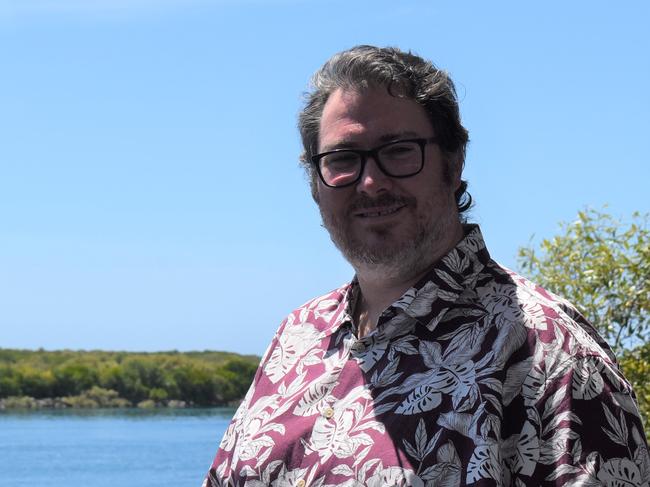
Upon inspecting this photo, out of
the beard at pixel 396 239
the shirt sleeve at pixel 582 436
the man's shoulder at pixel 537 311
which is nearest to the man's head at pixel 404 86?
A: the beard at pixel 396 239

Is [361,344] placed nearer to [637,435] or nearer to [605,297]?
[637,435]

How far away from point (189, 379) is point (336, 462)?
180 ft

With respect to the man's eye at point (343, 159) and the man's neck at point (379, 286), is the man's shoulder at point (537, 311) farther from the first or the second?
the man's eye at point (343, 159)

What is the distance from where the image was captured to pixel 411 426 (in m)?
2.29

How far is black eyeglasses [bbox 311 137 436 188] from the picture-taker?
2492 mm

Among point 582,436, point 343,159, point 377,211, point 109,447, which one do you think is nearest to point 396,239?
point 377,211

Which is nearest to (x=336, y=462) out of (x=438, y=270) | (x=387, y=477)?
(x=387, y=477)

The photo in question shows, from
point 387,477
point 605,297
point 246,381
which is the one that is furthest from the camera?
point 246,381

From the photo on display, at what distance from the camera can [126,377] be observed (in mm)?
55719

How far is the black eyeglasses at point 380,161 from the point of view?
8.18ft

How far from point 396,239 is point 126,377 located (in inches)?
2144

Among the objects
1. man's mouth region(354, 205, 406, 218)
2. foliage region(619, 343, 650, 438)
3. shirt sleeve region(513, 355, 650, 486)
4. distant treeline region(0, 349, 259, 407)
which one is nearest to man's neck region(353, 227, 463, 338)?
man's mouth region(354, 205, 406, 218)

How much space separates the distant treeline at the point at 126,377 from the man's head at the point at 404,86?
50.5 meters

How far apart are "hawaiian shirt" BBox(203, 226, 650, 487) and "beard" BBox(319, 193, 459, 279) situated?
47 millimetres
